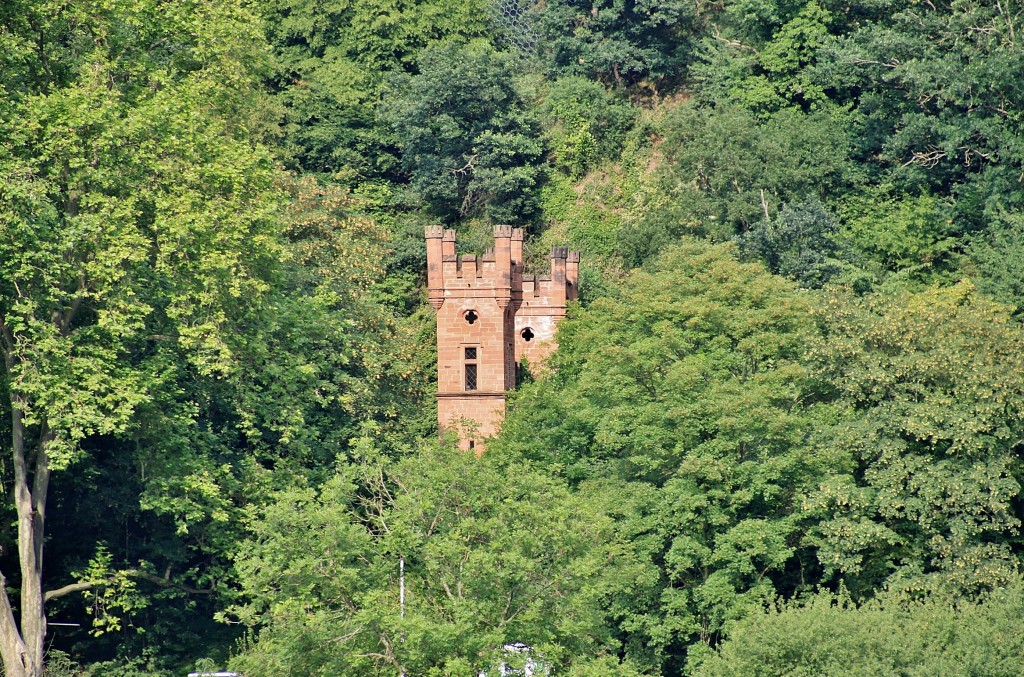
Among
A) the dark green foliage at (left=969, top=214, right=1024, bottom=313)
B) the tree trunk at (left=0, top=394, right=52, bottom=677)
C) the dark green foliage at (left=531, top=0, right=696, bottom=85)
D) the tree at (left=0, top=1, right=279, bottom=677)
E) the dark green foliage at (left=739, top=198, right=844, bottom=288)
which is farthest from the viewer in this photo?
the dark green foliage at (left=531, top=0, right=696, bottom=85)

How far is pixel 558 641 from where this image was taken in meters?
42.8

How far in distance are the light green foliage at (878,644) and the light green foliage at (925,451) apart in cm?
374

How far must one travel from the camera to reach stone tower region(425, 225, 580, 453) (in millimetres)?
62906

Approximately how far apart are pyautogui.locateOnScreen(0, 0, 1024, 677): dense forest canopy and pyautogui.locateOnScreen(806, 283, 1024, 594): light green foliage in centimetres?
12

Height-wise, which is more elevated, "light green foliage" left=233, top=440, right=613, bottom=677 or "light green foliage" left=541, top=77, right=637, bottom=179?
"light green foliage" left=541, top=77, right=637, bottom=179

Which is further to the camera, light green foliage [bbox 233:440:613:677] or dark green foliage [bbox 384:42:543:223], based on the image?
dark green foliage [bbox 384:42:543:223]

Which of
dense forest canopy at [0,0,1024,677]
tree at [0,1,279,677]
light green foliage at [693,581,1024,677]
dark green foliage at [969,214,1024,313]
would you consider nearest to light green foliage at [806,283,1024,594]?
dense forest canopy at [0,0,1024,677]

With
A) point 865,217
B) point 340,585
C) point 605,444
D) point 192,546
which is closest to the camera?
point 340,585

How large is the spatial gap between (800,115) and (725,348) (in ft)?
57.6

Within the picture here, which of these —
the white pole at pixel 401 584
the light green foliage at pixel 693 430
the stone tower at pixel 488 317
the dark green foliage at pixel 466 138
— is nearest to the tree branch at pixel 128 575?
the white pole at pixel 401 584

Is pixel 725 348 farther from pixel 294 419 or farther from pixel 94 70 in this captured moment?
pixel 94 70

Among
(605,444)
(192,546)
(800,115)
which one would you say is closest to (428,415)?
(605,444)

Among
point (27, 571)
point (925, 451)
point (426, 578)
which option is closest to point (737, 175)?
point (925, 451)

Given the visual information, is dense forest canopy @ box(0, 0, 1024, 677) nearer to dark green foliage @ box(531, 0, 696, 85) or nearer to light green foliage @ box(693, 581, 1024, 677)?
light green foliage @ box(693, 581, 1024, 677)
